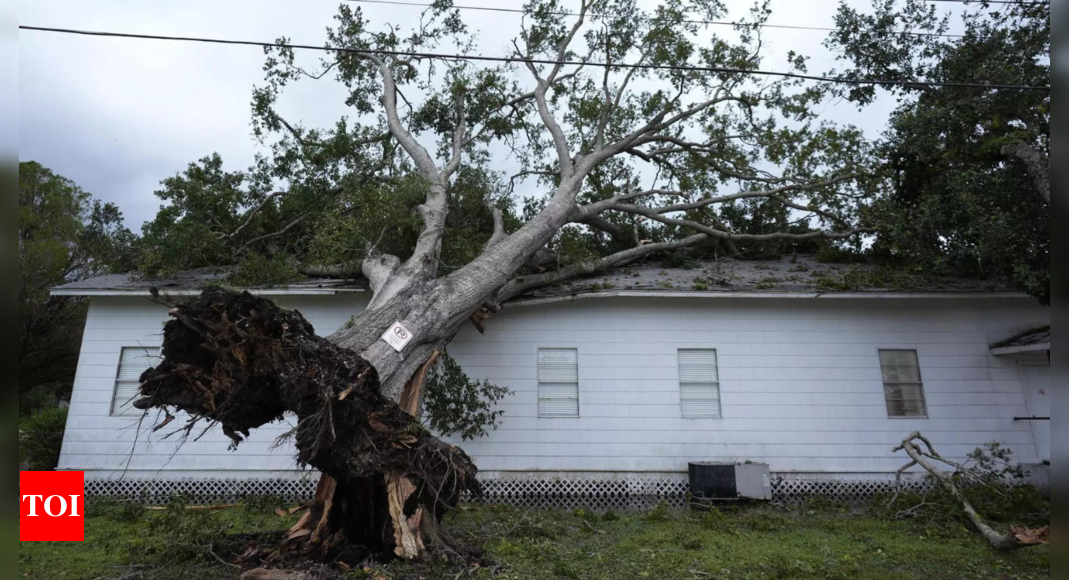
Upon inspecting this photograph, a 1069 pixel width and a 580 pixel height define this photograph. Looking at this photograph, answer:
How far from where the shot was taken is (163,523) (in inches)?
276

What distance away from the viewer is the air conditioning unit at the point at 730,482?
9.20 m

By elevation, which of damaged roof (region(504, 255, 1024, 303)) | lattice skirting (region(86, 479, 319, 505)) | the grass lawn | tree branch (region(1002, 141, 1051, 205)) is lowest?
the grass lawn

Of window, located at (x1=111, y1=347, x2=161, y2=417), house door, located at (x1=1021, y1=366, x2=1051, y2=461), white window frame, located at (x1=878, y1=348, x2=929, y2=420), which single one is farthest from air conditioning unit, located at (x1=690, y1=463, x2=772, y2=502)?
window, located at (x1=111, y1=347, x2=161, y2=417)

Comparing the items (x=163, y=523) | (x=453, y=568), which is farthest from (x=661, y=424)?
(x=163, y=523)

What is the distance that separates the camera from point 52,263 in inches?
643

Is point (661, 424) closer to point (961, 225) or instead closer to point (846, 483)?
point (846, 483)

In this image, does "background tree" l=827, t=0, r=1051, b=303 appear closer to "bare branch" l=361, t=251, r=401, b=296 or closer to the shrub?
"bare branch" l=361, t=251, r=401, b=296

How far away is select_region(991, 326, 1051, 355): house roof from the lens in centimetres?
945

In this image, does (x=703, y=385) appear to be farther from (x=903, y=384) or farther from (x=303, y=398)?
(x=303, y=398)

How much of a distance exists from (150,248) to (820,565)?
11.6m

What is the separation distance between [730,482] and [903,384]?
3627 mm

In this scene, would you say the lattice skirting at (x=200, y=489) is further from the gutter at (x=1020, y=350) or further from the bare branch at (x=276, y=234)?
the gutter at (x=1020, y=350)

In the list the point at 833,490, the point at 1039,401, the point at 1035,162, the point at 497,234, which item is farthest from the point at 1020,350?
the point at 497,234

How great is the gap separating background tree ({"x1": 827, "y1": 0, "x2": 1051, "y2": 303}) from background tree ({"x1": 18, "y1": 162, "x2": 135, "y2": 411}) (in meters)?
17.7
